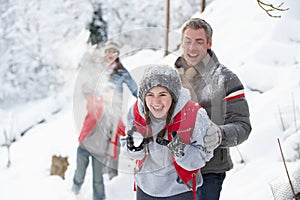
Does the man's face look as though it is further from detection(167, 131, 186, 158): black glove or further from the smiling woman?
detection(167, 131, 186, 158): black glove

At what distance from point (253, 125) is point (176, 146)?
104 inches

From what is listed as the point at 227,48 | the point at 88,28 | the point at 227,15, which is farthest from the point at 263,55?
the point at 88,28

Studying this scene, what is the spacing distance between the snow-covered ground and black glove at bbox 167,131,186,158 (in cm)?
31

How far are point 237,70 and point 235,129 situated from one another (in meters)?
3.28

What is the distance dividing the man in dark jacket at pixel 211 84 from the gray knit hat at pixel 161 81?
189 millimetres

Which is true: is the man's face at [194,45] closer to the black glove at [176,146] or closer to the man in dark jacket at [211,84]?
the man in dark jacket at [211,84]

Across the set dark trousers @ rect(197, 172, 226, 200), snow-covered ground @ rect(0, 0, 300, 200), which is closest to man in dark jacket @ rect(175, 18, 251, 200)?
dark trousers @ rect(197, 172, 226, 200)

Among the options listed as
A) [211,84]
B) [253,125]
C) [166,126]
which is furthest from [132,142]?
[253,125]

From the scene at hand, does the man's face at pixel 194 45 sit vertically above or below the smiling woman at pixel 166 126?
above

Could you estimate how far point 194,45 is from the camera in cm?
179

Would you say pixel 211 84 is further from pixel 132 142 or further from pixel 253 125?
pixel 253 125

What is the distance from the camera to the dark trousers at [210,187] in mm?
1884

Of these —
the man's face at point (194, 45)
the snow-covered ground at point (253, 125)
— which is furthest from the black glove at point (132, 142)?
the man's face at point (194, 45)

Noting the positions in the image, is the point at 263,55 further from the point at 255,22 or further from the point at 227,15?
the point at 227,15
